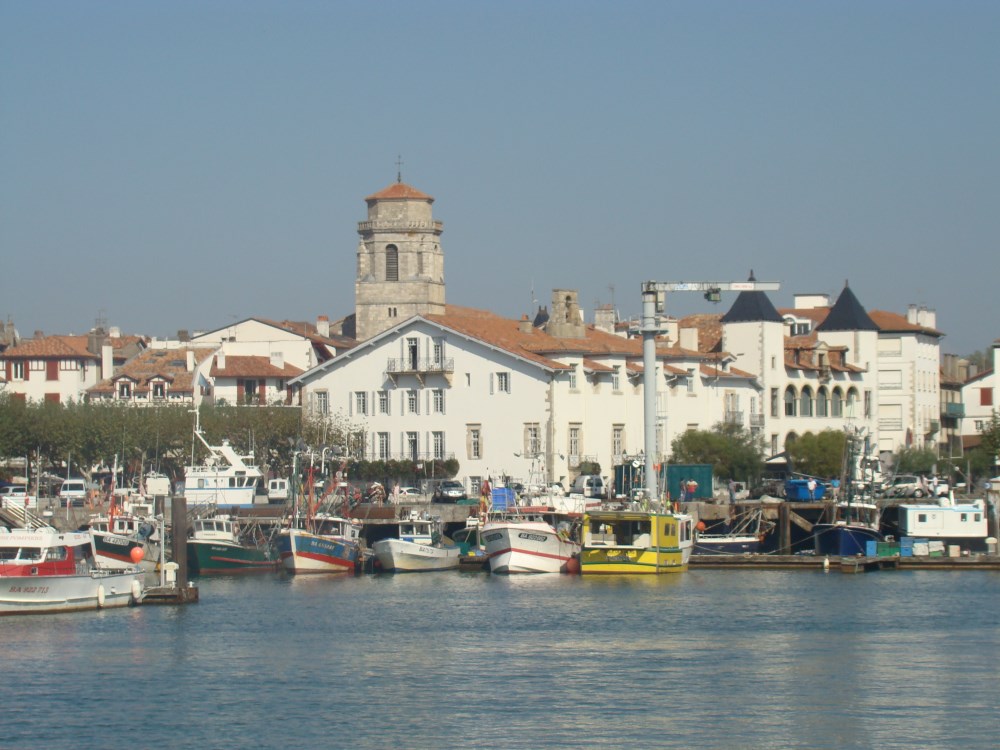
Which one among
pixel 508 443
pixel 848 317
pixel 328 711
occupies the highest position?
pixel 848 317

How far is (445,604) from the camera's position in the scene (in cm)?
6450

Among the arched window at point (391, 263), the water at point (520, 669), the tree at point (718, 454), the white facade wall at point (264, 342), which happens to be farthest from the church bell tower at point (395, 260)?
the water at point (520, 669)

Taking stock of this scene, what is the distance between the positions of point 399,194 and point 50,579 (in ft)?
236

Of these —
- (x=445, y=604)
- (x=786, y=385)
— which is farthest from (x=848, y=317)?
(x=445, y=604)

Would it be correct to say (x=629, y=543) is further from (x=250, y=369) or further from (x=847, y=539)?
(x=250, y=369)

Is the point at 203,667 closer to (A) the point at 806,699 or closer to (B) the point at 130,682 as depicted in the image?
(B) the point at 130,682

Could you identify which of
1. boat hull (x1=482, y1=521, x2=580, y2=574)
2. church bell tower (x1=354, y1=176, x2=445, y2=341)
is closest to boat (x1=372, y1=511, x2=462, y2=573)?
boat hull (x1=482, y1=521, x2=580, y2=574)

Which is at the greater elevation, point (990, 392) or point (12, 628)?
point (990, 392)

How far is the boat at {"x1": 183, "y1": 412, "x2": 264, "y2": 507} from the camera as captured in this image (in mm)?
86062

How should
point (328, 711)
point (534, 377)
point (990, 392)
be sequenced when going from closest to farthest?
point (328, 711) < point (534, 377) < point (990, 392)

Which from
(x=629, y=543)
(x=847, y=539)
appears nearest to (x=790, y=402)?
(x=847, y=539)

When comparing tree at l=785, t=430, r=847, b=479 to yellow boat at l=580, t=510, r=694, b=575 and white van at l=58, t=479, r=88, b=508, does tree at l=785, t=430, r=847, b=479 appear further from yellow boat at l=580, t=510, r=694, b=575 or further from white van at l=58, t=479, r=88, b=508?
white van at l=58, t=479, r=88, b=508

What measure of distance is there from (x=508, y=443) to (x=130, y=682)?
48.1 m

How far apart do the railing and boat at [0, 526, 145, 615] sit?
3531cm
